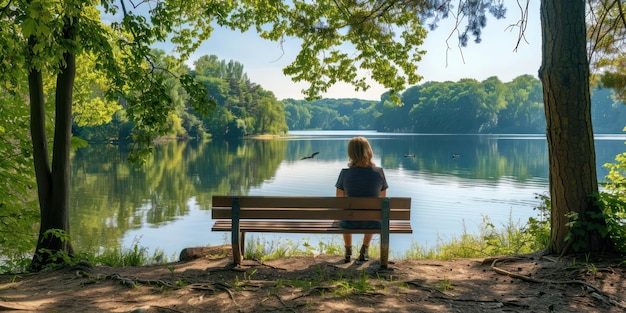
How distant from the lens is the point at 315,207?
15.8ft

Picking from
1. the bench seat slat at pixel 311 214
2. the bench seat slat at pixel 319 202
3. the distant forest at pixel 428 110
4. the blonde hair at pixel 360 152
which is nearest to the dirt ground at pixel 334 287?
the bench seat slat at pixel 311 214

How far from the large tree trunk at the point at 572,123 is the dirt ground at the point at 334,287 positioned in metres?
0.45

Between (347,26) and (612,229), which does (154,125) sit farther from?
(612,229)

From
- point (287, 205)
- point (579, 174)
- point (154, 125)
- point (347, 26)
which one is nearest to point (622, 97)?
point (579, 174)

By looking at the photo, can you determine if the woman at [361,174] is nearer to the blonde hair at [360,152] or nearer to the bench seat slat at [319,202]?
the blonde hair at [360,152]

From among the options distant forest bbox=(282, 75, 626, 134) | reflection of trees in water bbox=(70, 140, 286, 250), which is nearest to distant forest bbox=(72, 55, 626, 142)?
distant forest bbox=(282, 75, 626, 134)

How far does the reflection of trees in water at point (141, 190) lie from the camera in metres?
14.6

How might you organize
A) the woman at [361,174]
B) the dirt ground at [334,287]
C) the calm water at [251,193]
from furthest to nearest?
the calm water at [251,193], the woman at [361,174], the dirt ground at [334,287]

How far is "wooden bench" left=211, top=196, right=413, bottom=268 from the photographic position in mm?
4793

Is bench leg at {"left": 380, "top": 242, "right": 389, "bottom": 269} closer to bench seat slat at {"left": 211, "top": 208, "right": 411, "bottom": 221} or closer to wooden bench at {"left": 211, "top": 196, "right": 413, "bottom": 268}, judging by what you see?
wooden bench at {"left": 211, "top": 196, "right": 413, "bottom": 268}

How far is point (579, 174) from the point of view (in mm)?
4992

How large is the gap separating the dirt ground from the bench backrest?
0.54 meters

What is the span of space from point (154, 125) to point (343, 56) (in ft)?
15.2

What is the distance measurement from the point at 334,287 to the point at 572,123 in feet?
9.65
